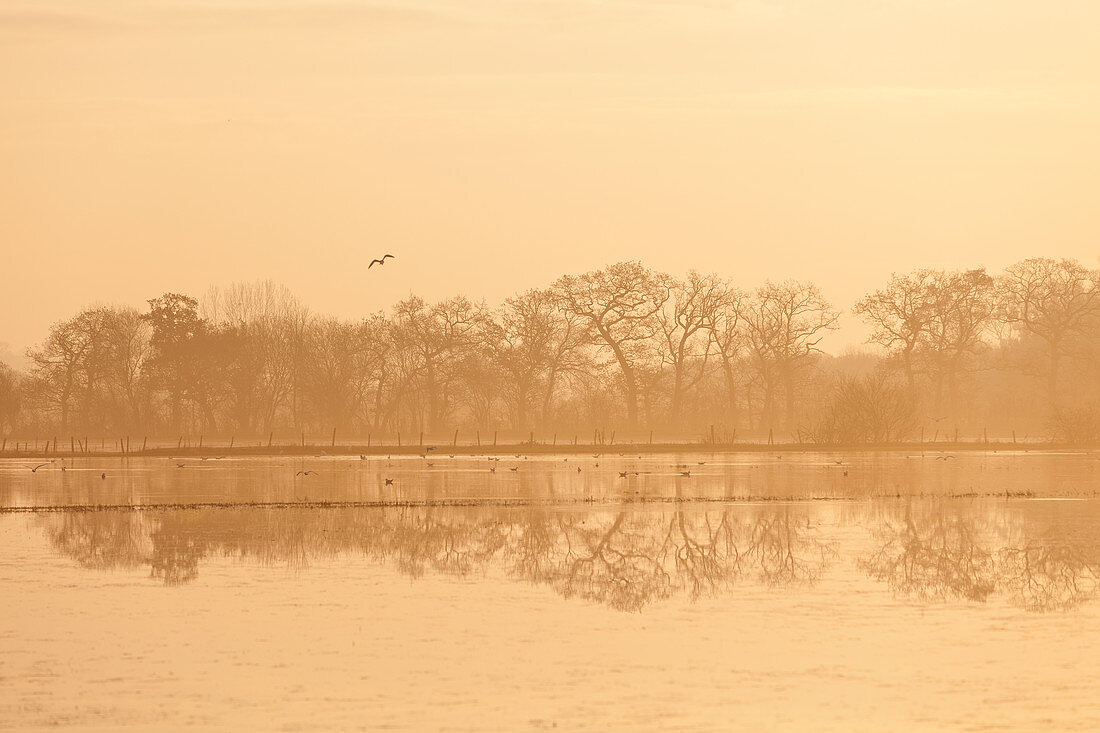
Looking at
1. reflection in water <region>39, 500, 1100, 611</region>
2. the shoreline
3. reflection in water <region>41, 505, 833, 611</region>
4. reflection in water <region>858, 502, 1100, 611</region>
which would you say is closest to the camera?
reflection in water <region>858, 502, 1100, 611</region>

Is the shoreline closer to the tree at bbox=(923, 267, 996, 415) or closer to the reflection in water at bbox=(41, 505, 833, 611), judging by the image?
the tree at bbox=(923, 267, 996, 415)

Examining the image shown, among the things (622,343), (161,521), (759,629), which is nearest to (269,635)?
(759,629)

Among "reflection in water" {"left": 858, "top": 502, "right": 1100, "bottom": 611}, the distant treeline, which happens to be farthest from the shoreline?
"reflection in water" {"left": 858, "top": 502, "right": 1100, "bottom": 611}

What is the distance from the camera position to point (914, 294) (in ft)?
301

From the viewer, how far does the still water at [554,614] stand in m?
12.2

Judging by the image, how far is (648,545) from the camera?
24.8 metres

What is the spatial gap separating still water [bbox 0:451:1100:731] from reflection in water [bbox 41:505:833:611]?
0.11 meters

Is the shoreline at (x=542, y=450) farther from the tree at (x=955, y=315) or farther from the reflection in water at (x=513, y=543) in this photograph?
the reflection in water at (x=513, y=543)

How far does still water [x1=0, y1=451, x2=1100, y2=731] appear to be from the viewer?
1219 centimetres

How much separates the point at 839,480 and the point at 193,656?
1324 inches

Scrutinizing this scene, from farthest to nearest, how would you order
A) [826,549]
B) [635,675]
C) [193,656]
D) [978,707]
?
[826,549], [193,656], [635,675], [978,707]

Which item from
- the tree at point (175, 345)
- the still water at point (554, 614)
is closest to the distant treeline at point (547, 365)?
the tree at point (175, 345)

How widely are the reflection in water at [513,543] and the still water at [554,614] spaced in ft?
0.35

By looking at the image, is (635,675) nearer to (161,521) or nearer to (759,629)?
(759,629)
